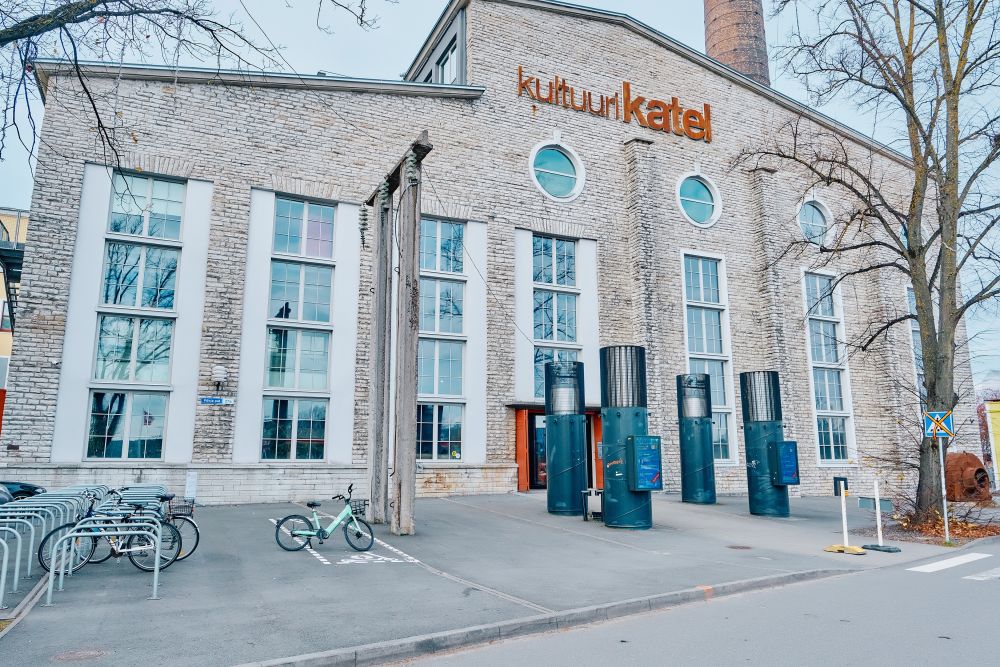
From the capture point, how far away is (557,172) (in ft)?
70.3

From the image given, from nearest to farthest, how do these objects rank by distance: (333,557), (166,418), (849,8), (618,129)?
(333,557)
(849,8)
(166,418)
(618,129)

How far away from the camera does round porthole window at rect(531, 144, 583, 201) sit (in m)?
21.0

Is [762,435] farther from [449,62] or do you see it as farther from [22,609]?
[449,62]

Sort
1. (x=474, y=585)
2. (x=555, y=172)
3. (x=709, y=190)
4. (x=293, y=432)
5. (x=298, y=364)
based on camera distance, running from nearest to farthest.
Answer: (x=474, y=585) < (x=293, y=432) < (x=298, y=364) < (x=555, y=172) < (x=709, y=190)

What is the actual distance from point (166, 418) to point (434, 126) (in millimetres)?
10467

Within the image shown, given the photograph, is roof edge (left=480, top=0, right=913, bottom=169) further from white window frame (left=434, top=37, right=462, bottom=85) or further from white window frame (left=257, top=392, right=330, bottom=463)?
white window frame (left=257, top=392, right=330, bottom=463)

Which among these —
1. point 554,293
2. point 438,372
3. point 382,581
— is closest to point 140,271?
point 438,372

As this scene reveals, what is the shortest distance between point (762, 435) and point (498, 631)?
1247 centimetres

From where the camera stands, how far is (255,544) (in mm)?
10328

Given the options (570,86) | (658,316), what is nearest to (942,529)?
(658,316)

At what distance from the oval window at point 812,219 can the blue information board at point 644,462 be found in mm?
16256

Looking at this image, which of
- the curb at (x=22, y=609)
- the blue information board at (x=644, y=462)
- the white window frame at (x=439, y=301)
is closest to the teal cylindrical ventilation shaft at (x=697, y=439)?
the blue information board at (x=644, y=462)

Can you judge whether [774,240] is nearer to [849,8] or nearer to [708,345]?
[708,345]

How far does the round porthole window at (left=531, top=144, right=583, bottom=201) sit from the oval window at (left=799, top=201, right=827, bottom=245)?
32.0ft
